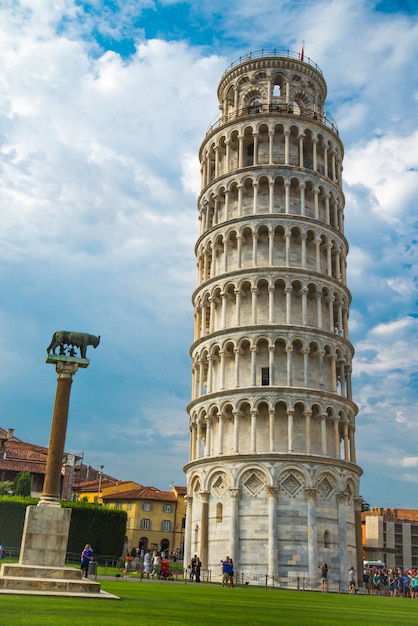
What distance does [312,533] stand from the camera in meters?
40.0

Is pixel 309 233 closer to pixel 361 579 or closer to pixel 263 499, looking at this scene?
pixel 263 499

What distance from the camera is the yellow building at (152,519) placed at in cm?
8756

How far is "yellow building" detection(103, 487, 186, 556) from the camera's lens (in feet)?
287

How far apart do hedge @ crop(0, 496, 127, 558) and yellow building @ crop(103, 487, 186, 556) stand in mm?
35794

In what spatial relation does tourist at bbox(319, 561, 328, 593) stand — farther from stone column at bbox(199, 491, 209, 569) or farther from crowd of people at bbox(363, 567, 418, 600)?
stone column at bbox(199, 491, 209, 569)

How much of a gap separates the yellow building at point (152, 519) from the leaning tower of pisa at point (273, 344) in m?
44.3

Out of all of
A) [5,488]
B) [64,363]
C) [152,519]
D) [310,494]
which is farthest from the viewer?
[152,519]

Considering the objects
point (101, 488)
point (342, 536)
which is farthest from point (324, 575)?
point (101, 488)

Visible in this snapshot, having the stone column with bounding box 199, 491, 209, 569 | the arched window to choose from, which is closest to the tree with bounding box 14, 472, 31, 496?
the stone column with bounding box 199, 491, 209, 569

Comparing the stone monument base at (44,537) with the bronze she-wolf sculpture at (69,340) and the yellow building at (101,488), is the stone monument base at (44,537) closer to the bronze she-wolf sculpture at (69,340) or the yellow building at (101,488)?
the bronze she-wolf sculpture at (69,340)

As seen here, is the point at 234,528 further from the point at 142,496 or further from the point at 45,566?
the point at 142,496

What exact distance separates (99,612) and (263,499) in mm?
28358

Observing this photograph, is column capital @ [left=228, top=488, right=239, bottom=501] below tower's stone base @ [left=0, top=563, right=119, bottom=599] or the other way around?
the other way around

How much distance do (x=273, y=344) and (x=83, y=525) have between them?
20430mm
